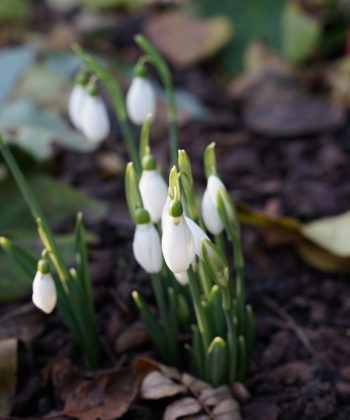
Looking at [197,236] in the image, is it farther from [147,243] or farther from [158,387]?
[158,387]

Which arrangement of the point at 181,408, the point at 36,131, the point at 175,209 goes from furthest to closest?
the point at 36,131 < the point at 181,408 < the point at 175,209

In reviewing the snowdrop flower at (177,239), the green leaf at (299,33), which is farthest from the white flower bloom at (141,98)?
the green leaf at (299,33)

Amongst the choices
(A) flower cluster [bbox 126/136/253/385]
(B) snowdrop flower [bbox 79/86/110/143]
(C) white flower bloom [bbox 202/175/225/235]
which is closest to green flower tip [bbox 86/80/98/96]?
(B) snowdrop flower [bbox 79/86/110/143]

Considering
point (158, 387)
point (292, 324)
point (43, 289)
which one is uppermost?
point (43, 289)

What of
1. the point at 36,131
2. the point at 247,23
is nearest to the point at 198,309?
the point at 36,131

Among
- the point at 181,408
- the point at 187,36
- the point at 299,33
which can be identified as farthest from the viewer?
the point at 187,36

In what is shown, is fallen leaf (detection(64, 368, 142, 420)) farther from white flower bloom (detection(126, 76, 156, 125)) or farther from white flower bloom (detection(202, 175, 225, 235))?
white flower bloom (detection(126, 76, 156, 125))
